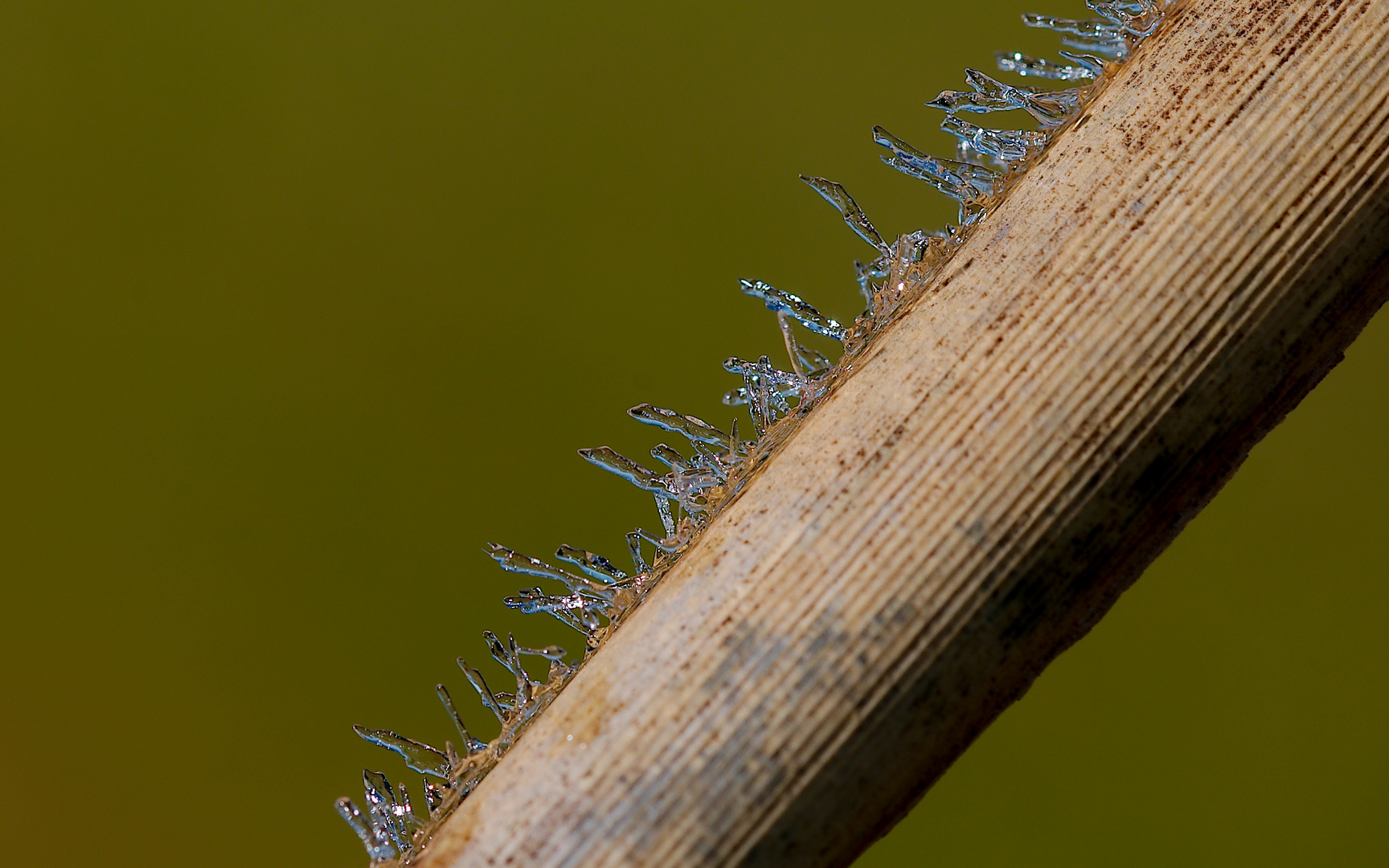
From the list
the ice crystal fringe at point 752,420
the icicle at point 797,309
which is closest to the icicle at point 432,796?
the ice crystal fringe at point 752,420

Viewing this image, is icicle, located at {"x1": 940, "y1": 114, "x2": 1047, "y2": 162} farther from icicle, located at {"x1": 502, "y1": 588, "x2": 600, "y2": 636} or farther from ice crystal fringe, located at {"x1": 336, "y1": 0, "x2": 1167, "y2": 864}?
icicle, located at {"x1": 502, "y1": 588, "x2": 600, "y2": 636}

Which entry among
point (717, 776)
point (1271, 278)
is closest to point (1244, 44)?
point (1271, 278)

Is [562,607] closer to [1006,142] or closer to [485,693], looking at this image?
[485,693]

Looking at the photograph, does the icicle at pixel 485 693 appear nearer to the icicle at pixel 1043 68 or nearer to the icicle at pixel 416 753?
the icicle at pixel 416 753

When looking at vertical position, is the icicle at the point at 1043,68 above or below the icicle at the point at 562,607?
above

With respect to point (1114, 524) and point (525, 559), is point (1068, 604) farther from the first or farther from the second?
point (525, 559)

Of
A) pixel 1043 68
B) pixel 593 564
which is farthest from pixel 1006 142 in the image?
pixel 593 564

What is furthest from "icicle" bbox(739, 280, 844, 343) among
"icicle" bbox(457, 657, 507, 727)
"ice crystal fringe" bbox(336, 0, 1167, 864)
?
"icicle" bbox(457, 657, 507, 727)
